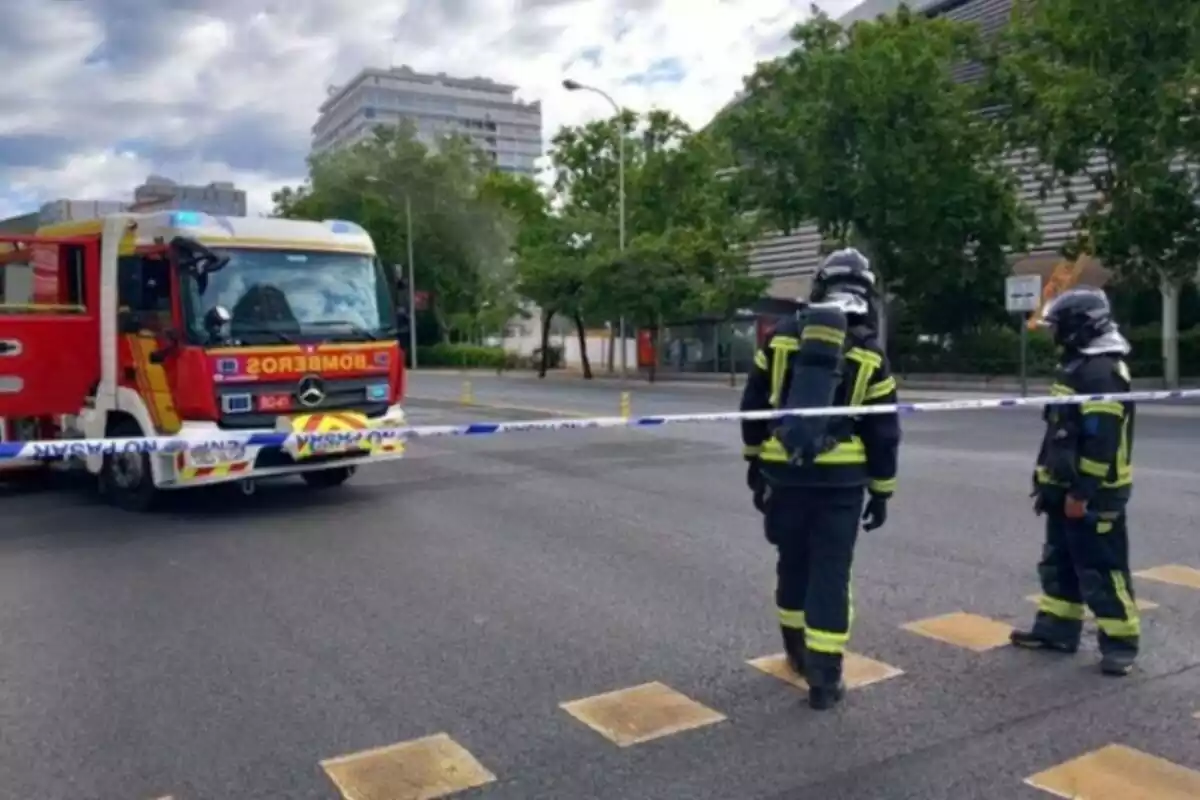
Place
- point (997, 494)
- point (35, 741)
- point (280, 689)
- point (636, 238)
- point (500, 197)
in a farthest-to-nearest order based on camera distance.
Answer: point (500, 197), point (636, 238), point (997, 494), point (280, 689), point (35, 741)

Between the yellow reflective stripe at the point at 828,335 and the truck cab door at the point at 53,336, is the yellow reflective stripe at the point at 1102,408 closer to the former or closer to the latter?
the yellow reflective stripe at the point at 828,335

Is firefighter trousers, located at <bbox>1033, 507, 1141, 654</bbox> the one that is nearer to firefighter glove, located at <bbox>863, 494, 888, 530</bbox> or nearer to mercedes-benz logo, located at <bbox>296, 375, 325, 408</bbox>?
firefighter glove, located at <bbox>863, 494, 888, 530</bbox>

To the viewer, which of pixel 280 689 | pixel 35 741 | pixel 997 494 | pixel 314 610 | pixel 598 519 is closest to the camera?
pixel 35 741

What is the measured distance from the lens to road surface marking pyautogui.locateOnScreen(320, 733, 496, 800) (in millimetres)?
4031

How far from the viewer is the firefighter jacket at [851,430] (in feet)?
15.5

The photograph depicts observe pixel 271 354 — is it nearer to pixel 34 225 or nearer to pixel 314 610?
pixel 314 610

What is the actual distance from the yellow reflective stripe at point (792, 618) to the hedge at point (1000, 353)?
23.9 metres

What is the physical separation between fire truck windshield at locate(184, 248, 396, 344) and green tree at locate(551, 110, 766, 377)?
22.8 metres

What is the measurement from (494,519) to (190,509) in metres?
2.91

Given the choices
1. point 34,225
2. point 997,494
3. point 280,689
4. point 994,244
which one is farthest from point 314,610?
point 994,244

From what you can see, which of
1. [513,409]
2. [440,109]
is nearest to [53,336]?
[513,409]

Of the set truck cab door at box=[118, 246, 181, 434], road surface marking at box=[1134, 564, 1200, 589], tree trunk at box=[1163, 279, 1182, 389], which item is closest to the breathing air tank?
road surface marking at box=[1134, 564, 1200, 589]

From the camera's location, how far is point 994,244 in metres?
31.5

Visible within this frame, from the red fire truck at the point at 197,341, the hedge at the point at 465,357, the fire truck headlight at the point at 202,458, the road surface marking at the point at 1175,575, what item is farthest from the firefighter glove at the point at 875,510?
the hedge at the point at 465,357
